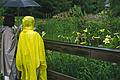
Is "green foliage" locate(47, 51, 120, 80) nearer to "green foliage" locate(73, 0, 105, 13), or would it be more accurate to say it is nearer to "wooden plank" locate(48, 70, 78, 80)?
"wooden plank" locate(48, 70, 78, 80)

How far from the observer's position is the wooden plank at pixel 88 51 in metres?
6.07

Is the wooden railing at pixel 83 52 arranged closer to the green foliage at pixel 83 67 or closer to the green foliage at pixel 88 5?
the green foliage at pixel 83 67

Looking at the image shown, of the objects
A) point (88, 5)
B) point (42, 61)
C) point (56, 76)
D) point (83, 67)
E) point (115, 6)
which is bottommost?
point (56, 76)

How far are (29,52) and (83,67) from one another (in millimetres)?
1383

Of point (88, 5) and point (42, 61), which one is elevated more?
point (88, 5)

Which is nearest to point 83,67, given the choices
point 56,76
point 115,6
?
point 56,76

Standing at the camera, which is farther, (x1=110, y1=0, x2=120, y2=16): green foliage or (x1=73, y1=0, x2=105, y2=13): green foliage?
(x1=73, y1=0, x2=105, y2=13): green foliage

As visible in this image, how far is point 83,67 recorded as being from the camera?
7.80 m

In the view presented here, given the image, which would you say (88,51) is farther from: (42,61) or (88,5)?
(88,5)

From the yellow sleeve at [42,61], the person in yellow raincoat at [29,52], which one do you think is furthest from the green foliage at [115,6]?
the person in yellow raincoat at [29,52]

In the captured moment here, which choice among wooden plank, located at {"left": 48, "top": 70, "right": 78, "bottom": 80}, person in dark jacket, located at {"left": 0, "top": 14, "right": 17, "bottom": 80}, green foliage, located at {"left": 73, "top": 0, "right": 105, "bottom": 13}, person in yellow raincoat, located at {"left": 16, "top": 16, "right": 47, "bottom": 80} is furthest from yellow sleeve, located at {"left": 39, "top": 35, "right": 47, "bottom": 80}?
green foliage, located at {"left": 73, "top": 0, "right": 105, "bottom": 13}

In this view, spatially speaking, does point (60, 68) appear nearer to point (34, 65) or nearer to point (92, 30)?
point (34, 65)

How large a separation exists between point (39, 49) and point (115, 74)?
1.45 metres

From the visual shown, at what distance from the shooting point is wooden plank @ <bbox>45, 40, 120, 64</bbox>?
607cm
